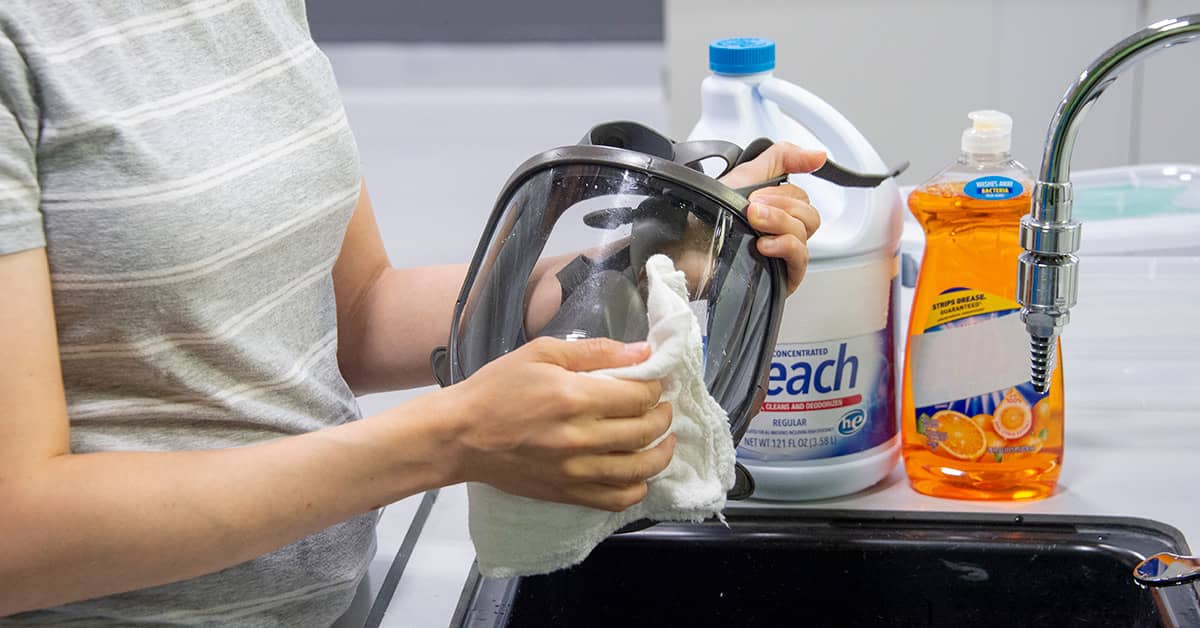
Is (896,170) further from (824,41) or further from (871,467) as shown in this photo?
(824,41)

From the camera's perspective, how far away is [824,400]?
35.6 inches

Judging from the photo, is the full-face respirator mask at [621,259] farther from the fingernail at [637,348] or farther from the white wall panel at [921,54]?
the white wall panel at [921,54]

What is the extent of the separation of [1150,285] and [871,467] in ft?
1.54

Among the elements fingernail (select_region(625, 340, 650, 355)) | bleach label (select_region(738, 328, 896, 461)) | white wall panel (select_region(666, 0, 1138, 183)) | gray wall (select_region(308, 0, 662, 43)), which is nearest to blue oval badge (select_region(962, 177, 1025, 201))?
bleach label (select_region(738, 328, 896, 461))

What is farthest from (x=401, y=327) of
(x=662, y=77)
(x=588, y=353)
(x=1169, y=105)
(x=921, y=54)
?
(x=662, y=77)

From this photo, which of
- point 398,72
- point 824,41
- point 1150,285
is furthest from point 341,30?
point 1150,285

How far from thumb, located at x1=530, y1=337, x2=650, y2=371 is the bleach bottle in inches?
11.1

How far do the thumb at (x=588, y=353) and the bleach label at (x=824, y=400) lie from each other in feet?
0.91

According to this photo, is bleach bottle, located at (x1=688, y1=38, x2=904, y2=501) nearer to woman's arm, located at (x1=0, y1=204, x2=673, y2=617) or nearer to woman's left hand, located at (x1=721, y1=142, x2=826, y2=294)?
woman's left hand, located at (x1=721, y1=142, x2=826, y2=294)

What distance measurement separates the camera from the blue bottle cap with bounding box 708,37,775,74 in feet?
2.97

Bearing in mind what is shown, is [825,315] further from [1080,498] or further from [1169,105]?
[1169,105]

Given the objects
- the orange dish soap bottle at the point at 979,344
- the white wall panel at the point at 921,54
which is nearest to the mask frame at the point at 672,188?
the orange dish soap bottle at the point at 979,344

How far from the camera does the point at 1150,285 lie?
4.04ft

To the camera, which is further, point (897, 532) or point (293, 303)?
point (897, 532)
